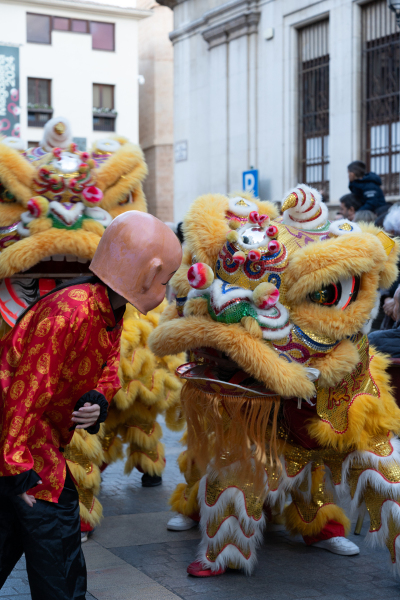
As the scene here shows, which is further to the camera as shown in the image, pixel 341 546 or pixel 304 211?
pixel 341 546

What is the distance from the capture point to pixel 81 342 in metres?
2.44

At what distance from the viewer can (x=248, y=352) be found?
3.23m

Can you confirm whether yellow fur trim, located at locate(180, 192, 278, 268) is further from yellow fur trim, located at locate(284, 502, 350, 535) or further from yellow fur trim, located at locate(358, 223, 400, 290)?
yellow fur trim, located at locate(284, 502, 350, 535)

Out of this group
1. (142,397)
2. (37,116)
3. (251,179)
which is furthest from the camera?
(37,116)

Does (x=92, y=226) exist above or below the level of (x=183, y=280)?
above

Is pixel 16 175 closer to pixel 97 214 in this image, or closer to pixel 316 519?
pixel 97 214

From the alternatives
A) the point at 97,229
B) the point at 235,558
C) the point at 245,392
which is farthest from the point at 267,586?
the point at 97,229

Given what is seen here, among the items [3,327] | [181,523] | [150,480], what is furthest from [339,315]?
[150,480]

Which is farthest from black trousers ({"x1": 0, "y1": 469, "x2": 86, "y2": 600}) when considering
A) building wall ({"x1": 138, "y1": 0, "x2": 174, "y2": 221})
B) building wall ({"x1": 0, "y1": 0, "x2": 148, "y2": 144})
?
building wall ({"x1": 138, "y1": 0, "x2": 174, "y2": 221})

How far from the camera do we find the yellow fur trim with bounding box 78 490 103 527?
4.03 meters

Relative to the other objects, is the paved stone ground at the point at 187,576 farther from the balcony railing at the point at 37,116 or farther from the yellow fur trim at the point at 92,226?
the balcony railing at the point at 37,116

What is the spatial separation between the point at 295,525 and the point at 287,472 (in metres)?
0.42

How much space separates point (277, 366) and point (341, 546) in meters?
1.21

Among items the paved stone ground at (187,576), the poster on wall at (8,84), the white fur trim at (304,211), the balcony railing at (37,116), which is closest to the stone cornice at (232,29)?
the white fur trim at (304,211)
